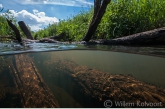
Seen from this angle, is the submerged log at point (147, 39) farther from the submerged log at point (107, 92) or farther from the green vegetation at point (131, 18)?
the submerged log at point (107, 92)

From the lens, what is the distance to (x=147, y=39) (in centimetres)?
521

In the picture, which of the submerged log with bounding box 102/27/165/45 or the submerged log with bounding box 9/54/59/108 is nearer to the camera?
the submerged log with bounding box 9/54/59/108

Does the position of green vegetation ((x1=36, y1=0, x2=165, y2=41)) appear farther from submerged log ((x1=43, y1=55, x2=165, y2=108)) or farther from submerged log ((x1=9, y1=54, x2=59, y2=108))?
submerged log ((x1=9, y1=54, x2=59, y2=108))

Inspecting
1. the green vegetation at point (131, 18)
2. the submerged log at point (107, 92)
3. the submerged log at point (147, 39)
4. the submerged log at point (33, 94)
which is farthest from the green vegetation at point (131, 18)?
the submerged log at point (33, 94)

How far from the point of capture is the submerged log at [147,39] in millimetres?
4953

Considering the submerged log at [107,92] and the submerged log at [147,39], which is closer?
the submerged log at [107,92]

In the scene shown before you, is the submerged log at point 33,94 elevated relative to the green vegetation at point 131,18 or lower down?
lower down

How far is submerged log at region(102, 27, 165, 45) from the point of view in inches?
195

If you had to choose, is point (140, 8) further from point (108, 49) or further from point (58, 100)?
point (58, 100)

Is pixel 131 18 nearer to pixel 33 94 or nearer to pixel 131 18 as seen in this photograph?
pixel 131 18

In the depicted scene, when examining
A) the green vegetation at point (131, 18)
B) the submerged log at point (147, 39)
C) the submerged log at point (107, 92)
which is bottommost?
the submerged log at point (107, 92)

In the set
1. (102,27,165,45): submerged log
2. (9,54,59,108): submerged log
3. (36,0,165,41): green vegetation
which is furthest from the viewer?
(36,0,165,41): green vegetation

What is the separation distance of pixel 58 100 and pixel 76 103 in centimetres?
31

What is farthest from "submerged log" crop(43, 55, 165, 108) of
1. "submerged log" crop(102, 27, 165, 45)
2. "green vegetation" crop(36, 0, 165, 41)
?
"green vegetation" crop(36, 0, 165, 41)
